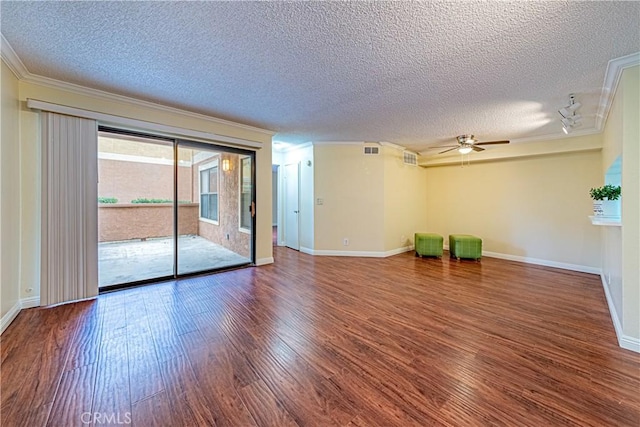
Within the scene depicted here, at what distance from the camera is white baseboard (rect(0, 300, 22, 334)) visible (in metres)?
2.26

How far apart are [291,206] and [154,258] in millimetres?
3076

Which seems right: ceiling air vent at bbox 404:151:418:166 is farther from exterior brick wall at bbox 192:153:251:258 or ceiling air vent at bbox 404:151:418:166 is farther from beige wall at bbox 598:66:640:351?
beige wall at bbox 598:66:640:351

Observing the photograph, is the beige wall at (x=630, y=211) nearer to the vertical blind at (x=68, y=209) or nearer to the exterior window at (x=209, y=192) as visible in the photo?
the vertical blind at (x=68, y=209)

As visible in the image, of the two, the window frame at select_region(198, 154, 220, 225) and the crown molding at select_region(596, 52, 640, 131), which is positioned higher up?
the crown molding at select_region(596, 52, 640, 131)

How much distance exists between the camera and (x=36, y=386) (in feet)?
5.30

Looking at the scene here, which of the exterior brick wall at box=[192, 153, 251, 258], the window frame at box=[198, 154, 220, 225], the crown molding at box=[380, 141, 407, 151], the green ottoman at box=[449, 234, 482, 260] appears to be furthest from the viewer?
the crown molding at box=[380, 141, 407, 151]

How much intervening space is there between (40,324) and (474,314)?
4269 millimetres

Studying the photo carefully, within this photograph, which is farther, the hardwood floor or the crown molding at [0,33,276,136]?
the crown molding at [0,33,276,136]

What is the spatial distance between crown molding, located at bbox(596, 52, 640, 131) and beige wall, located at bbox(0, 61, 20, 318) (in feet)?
17.8

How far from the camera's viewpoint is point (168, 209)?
6.76 m

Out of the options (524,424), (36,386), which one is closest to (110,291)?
(36,386)

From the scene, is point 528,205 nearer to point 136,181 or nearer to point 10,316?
point 10,316

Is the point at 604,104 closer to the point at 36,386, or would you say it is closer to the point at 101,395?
the point at 101,395

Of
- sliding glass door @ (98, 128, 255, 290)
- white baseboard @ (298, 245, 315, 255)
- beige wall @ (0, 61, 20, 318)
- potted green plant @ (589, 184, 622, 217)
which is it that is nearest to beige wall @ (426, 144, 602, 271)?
potted green plant @ (589, 184, 622, 217)
